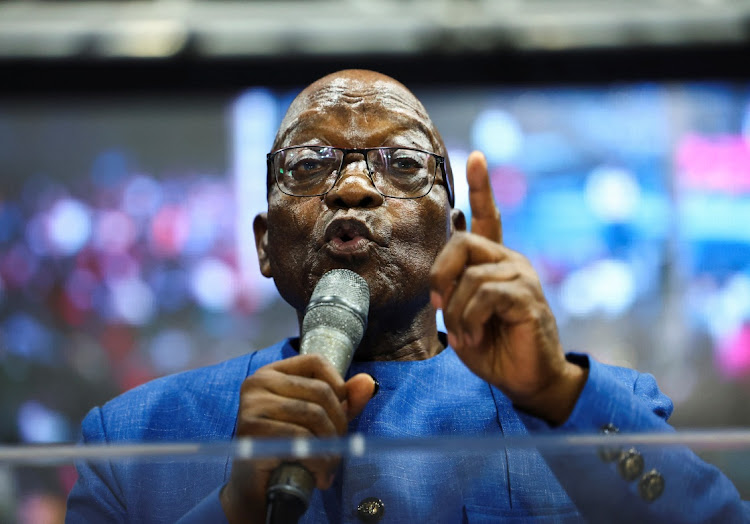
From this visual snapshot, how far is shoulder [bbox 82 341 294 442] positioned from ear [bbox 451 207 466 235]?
0.50 m

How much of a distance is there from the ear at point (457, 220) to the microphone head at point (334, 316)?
54 cm

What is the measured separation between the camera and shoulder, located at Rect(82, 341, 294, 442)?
1.60 metres

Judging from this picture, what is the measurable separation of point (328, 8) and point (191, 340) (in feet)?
6.78

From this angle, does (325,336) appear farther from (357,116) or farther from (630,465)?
(357,116)

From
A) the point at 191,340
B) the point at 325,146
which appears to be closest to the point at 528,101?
the point at 191,340

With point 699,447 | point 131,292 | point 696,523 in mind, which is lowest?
point 131,292

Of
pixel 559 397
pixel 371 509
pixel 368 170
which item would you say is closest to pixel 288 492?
pixel 371 509

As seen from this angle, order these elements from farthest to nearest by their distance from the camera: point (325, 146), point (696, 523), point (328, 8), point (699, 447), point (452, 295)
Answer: point (328, 8), point (325, 146), point (452, 295), point (696, 523), point (699, 447)

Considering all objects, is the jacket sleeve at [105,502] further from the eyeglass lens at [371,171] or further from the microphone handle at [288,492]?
the eyeglass lens at [371,171]

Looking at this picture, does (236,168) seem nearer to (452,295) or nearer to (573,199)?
(573,199)

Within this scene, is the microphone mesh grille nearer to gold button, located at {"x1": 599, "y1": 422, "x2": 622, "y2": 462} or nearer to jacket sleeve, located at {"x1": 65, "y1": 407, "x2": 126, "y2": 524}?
jacket sleeve, located at {"x1": 65, "y1": 407, "x2": 126, "y2": 524}

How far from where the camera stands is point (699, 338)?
15.6 feet

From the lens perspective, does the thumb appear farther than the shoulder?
No

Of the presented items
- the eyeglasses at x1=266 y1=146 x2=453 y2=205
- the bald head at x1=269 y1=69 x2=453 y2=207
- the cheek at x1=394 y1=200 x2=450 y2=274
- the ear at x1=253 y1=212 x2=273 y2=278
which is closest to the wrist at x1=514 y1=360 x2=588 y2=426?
the cheek at x1=394 y1=200 x2=450 y2=274
